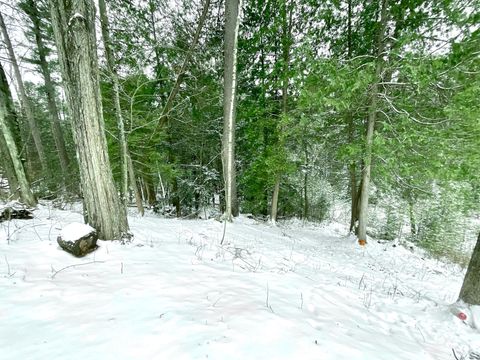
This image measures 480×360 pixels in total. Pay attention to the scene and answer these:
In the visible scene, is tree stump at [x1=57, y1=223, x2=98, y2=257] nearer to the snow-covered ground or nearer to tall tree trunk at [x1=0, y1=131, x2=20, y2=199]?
the snow-covered ground

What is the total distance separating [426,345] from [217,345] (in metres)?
2.44

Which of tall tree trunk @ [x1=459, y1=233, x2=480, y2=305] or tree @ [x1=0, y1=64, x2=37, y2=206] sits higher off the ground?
tree @ [x1=0, y1=64, x2=37, y2=206]

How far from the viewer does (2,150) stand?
552cm

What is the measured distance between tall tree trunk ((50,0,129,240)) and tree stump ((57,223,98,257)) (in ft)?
1.02

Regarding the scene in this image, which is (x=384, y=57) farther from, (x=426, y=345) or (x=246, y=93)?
(x=426, y=345)

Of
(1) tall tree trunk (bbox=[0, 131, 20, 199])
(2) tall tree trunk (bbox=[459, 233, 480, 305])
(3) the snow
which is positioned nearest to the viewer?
(2) tall tree trunk (bbox=[459, 233, 480, 305])

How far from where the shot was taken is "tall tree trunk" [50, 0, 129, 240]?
11.1 ft

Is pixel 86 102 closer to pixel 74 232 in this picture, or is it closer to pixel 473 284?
pixel 74 232

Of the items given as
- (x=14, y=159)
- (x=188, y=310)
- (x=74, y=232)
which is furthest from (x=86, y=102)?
(x=14, y=159)

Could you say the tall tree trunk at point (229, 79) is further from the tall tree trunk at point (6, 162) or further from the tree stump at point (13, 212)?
the tall tree trunk at point (6, 162)

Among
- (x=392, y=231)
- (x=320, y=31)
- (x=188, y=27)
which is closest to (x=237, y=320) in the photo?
(x=188, y=27)

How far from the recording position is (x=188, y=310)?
231 cm

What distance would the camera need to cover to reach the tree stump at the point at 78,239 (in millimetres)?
3359

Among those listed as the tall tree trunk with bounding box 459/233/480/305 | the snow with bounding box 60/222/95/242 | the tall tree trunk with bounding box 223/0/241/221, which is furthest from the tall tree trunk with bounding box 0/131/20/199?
the tall tree trunk with bounding box 459/233/480/305
